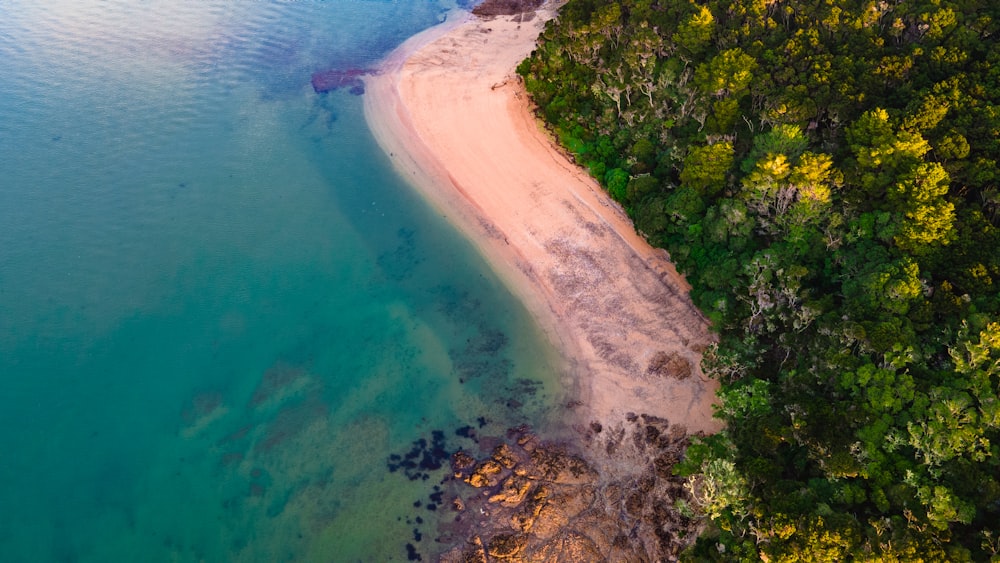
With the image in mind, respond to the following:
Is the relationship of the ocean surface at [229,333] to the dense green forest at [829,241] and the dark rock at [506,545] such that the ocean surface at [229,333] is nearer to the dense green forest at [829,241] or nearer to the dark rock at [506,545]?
the dark rock at [506,545]

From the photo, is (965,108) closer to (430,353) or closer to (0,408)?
(430,353)

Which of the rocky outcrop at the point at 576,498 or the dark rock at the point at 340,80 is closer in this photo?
the rocky outcrop at the point at 576,498

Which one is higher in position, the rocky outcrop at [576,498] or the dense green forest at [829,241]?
the dense green forest at [829,241]

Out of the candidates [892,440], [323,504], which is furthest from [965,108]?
[323,504]

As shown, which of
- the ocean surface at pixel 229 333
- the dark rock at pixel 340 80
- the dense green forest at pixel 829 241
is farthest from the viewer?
the dark rock at pixel 340 80

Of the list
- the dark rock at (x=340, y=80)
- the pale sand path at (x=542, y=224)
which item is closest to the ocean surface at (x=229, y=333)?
the dark rock at (x=340, y=80)

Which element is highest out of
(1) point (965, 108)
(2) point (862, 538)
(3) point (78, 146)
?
(3) point (78, 146)

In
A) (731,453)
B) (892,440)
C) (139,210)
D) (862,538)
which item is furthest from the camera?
(139,210)
